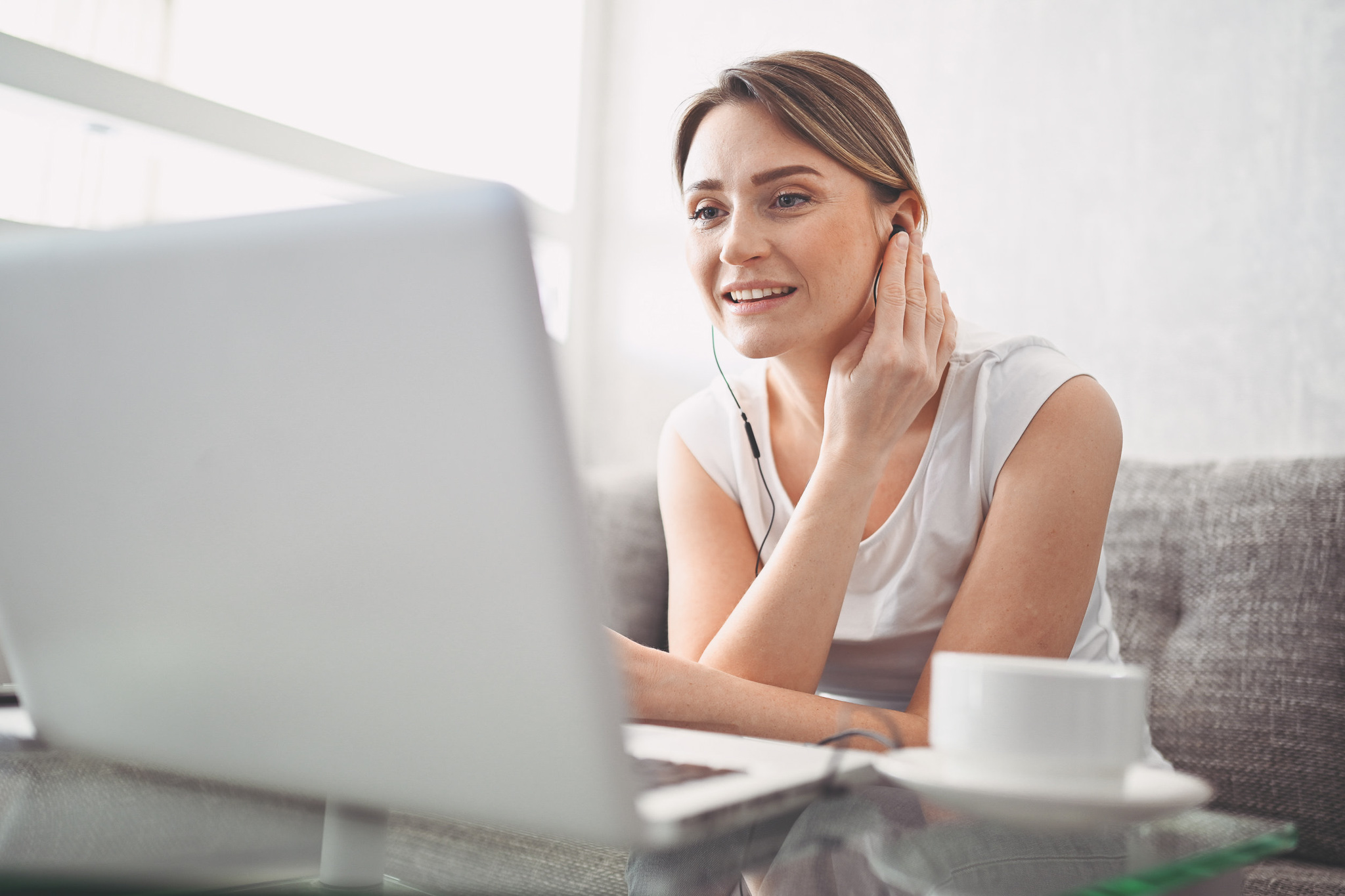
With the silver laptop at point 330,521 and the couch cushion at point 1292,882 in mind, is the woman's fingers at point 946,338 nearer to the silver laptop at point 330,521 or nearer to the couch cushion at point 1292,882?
the couch cushion at point 1292,882

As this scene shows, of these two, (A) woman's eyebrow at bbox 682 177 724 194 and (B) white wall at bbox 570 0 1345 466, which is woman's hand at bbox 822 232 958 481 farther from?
(B) white wall at bbox 570 0 1345 466

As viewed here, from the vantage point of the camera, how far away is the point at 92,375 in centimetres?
A: 50

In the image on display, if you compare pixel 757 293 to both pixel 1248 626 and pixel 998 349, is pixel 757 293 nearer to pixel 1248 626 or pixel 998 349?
pixel 998 349

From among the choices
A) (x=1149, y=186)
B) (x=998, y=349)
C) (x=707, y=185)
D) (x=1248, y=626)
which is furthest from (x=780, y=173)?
(x=1149, y=186)

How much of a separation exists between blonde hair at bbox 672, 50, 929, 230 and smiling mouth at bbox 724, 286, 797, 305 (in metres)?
0.17

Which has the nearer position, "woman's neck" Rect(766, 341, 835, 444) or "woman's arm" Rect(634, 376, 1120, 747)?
"woman's arm" Rect(634, 376, 1120, 747)

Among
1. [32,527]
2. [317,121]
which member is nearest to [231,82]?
[317,121]

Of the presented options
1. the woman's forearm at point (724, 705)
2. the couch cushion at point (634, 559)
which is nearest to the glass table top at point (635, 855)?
the woman's forearm at point (724, 705)

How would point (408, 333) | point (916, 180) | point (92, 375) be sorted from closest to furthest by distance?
1. point (408, 333)
2. point (92, 375)
3. point (916, 180)

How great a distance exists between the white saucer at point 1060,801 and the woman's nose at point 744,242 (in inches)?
34.1

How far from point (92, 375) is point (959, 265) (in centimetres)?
239

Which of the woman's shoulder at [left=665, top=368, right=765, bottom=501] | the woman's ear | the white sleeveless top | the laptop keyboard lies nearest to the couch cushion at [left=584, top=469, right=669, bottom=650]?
the woman's shoulder at [left=665, top=368, right=765, bottom=501]

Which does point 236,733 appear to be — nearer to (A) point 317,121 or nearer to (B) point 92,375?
(B) point 92,375

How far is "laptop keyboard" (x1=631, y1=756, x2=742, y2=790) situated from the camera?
49 centimetres
